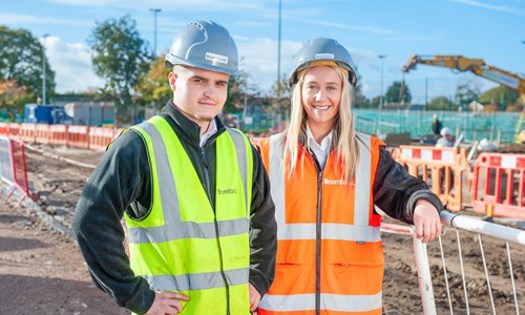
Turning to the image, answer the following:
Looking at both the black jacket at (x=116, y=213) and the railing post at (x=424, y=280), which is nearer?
the black jacket at (x=116, y=213)

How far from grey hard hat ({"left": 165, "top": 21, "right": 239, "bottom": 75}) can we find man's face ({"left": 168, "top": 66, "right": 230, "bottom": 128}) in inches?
1.4

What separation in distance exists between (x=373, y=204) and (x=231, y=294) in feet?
2.96

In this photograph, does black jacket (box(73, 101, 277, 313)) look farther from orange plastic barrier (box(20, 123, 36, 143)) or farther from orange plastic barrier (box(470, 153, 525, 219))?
orange plastic barrier (box(20, 123, 36, 143))

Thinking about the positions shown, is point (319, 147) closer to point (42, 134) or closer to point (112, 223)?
point (112, 223)

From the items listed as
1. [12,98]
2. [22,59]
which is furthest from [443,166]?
[22,59]

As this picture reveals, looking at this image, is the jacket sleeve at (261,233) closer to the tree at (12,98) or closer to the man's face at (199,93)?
the man's face at (199,93)

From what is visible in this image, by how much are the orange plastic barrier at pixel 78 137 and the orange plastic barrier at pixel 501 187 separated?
22.0m

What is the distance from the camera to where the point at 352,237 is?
2.93 meters

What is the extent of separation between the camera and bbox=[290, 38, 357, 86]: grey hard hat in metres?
3.01

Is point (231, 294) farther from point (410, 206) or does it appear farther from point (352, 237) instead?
point (410, 206)

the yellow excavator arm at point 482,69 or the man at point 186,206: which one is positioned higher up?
the yellow excavator arm at point 482,69

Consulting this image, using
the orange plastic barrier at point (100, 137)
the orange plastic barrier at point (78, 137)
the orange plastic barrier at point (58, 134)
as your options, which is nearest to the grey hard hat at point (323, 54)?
the orange plastic barrier at point (100, 137)

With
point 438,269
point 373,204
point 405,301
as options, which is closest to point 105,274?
point 373,204

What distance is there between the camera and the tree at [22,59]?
71750mm
